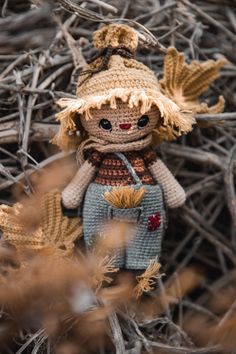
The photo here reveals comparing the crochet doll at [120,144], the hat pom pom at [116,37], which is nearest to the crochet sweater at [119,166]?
the crochet doll at [120,144]

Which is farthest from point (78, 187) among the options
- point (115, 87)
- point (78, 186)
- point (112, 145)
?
point (115, 87)

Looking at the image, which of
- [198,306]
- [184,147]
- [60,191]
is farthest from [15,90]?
[198,306]

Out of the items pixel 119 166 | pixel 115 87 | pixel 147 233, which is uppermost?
pixel 115 87

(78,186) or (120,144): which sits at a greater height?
(120,144)

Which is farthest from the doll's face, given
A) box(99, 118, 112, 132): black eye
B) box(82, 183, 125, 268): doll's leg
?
box(82, 183, 125, 268): doll's leg

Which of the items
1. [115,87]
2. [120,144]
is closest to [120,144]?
[120,144]

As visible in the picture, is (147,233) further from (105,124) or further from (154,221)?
(105,124)

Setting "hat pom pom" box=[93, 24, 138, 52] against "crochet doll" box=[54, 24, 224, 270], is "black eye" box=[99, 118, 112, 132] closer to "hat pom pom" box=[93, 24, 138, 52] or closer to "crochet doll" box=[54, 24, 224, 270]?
"crochet doll" box=[54, 24, 224, 270]

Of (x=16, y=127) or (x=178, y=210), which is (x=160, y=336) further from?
(x=16, y=127)
